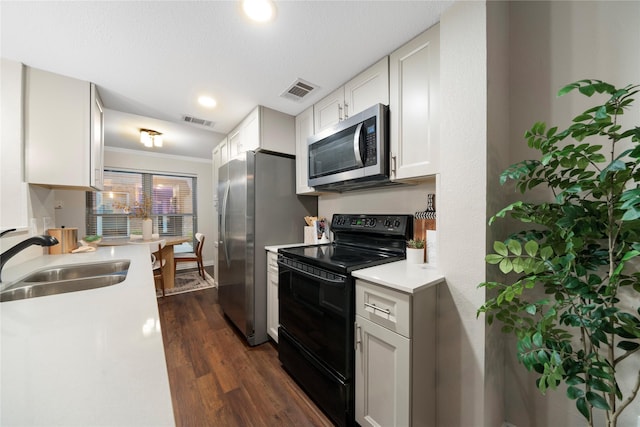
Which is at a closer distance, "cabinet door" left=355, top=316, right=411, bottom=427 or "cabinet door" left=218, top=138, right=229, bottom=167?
"cabinet door" left=355, top=316, right=411, bottom=427

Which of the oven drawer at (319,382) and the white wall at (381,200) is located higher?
the white wall at (381,200)

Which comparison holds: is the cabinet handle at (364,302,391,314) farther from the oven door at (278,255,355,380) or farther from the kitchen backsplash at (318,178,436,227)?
the kitchen backsplash at (318,178,436,227)

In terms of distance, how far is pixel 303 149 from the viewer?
8.03ft

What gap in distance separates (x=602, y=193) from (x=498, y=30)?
98 cm

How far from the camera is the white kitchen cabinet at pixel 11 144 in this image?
1.64m

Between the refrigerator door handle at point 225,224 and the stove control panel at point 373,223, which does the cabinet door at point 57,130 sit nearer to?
the refrigerator door handle at point 225,224

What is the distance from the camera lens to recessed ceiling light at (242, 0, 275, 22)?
1241 mm

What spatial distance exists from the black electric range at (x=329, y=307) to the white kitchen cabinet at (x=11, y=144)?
6.21 feet

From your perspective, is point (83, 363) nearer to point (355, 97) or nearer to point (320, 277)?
point (320, 277)

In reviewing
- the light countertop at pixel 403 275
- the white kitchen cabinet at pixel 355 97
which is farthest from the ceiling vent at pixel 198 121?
the light countertop at pixel 403 275

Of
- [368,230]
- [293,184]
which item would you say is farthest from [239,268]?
[368,230]

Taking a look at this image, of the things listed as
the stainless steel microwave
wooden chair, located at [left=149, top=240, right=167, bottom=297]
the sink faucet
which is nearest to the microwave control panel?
the stainless steel microwave

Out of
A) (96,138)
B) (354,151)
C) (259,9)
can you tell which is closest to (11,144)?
(96,138)

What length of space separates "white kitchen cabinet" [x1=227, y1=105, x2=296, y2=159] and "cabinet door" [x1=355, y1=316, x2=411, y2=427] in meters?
1.85
